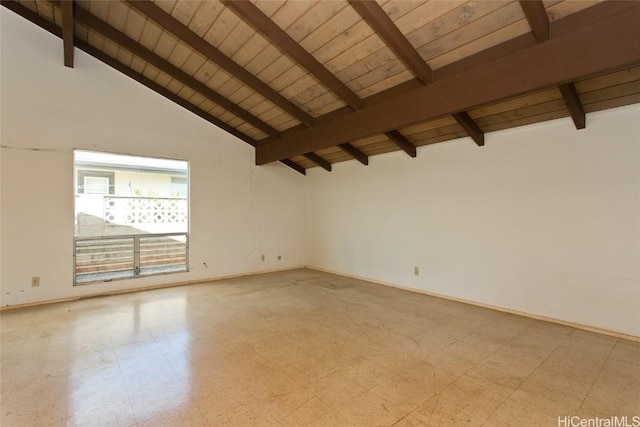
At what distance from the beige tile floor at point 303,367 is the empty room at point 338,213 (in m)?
0.02

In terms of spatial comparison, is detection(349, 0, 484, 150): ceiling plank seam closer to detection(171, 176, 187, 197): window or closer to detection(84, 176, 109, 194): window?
detection(171, 176, 187, 197): window

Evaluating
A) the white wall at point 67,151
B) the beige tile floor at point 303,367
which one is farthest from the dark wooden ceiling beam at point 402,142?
the white wall at point 67,151

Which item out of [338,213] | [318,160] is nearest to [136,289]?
[338,213]

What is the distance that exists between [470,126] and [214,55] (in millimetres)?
3208

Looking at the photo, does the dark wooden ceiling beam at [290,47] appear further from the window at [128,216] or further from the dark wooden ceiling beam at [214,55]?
the window at [128,216]

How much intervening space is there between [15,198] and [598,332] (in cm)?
697

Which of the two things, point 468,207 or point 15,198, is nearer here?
point 15,198

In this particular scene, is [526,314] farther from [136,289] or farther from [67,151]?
[67,151]

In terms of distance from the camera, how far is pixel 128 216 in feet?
15.3

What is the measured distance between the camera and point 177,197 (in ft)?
16.8

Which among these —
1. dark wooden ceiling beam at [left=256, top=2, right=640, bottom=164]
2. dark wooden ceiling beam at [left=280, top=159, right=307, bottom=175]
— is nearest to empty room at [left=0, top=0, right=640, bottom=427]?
dark wooden ceiling beam at [left=256, top=2, right=640, bottom=164]

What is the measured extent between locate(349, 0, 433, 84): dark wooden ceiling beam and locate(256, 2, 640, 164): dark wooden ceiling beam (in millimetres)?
198

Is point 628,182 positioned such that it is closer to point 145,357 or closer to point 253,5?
point 253,5

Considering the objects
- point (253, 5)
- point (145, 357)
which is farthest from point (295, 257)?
point (253, 5)
